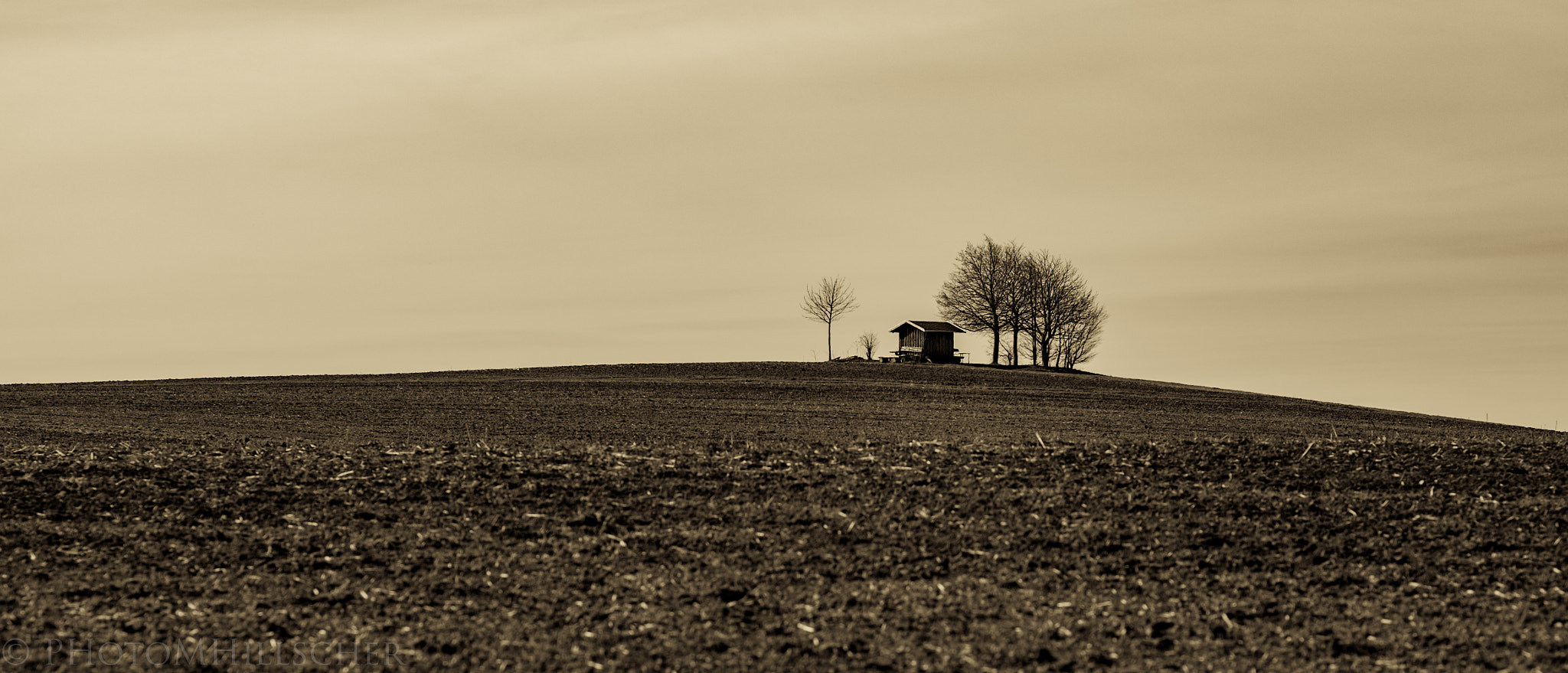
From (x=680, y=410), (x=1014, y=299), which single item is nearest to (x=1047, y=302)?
(x=1014, y=299)

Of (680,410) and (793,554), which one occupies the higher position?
(680,410)

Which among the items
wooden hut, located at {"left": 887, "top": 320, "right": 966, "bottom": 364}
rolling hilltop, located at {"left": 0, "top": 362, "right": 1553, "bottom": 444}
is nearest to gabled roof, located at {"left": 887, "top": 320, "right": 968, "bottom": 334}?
wooden hut, located at {"left": 887, "top": 320, "right": 966, "bottom": 364}

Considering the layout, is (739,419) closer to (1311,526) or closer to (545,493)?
(545,493)

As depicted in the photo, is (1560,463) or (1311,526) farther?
Result: (1560,463)

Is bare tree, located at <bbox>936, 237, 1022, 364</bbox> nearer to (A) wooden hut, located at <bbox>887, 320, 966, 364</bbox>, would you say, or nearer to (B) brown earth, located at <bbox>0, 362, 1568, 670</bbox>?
(A) wooden hut, located at <bbox>887, 320, 966, 364</bbox>

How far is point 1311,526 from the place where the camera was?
11.0 meters

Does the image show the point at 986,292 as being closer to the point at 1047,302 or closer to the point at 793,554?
the point at 1047,302

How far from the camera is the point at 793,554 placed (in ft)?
33.3

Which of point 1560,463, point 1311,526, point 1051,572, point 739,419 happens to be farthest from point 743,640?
point 739,419

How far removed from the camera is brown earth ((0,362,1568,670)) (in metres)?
8.05

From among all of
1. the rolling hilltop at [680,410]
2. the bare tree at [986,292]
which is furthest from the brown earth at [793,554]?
the bare tree at [986,292]

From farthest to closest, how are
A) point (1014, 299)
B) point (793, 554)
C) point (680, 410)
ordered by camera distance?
1. point (1014, 299)
2. point (680, 410)
3. point (793, 554)

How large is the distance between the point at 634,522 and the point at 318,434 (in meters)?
11.1

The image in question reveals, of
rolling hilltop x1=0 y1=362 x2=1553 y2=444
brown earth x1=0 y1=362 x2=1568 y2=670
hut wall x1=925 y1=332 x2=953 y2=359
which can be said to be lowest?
brown earth x1=0 y1=362 x2=1568 y2=670
